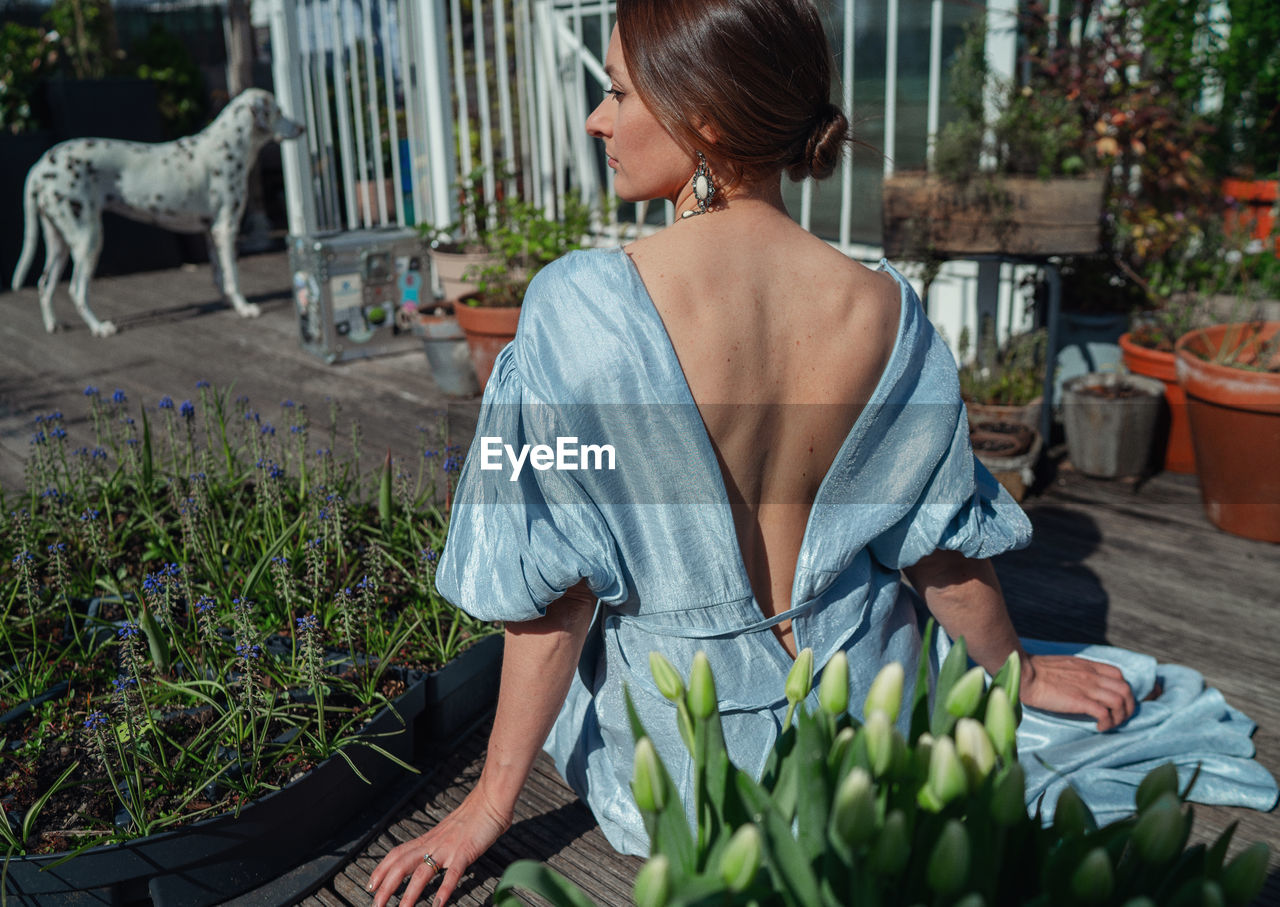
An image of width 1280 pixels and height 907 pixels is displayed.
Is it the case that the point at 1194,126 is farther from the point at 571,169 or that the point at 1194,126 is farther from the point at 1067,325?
the point at 571,169

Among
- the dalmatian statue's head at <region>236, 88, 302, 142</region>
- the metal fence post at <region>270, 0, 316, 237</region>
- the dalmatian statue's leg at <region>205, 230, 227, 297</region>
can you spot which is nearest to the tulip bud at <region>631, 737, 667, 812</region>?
the metal fence post at <region>270, 0, 316, 237</region>

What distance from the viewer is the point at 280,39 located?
20.3ft

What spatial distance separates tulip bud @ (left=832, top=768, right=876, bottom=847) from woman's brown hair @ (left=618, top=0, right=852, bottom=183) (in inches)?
34.6

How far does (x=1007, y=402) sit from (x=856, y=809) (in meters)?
3.20

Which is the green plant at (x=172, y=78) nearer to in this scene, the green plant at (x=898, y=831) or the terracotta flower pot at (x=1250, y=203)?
the terracotta flower pot at (x=1250, y=203)

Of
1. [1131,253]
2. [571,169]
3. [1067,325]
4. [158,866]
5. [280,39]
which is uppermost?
[280,39]

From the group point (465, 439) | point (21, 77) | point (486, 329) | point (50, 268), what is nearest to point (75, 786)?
point (465, 439)

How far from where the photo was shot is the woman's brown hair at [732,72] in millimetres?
1277

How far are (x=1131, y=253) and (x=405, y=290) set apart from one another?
132 inches

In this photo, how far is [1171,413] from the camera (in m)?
3.51

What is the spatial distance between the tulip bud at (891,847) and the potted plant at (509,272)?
3.46 metres

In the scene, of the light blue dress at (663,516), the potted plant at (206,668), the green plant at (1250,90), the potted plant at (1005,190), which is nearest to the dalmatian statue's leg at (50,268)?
the potted plant at (206,668)

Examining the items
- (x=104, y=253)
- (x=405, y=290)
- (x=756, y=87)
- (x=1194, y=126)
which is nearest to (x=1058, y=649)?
(x=756, y=87)

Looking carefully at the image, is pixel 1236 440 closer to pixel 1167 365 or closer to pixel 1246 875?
pixel 1167 365
